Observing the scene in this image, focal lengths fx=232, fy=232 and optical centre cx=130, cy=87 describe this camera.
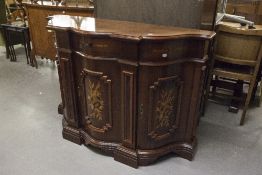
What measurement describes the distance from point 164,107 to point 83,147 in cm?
77

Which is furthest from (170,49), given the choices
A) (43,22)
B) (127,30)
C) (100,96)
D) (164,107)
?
(43,22)

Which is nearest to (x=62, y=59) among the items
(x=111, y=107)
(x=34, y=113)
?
(x=111, y=107)

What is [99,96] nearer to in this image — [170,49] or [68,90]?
[68,90]

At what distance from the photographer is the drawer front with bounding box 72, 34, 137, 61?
1.40 m

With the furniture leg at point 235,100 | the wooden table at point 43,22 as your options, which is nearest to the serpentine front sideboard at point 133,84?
the furniture leg at point 235,100

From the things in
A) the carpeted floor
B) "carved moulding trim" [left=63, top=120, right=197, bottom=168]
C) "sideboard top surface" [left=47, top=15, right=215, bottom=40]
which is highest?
"sideboard top surface" [left=47, top=15, right=215, bottom=40]

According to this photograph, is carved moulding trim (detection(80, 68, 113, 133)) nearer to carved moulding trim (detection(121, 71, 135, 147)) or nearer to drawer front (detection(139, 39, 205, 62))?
carved moulding trim (detection(121, 71, 135, 147))

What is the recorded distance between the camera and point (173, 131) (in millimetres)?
1698

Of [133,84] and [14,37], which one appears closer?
[133,84]

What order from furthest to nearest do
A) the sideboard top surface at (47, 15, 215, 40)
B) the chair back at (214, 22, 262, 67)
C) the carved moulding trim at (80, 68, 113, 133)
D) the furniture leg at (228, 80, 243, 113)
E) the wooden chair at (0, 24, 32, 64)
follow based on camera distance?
the wooden chair at (0, 24, 32, 64) → the furniture leg at (228, 80, 243, 113) → the chair back at (214, 22, 262, 67) → the carved moulding trim at (80, 68, 113, 133) → the sideboard top surface at (47, 15, 215, 40)

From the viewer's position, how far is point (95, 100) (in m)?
1.67

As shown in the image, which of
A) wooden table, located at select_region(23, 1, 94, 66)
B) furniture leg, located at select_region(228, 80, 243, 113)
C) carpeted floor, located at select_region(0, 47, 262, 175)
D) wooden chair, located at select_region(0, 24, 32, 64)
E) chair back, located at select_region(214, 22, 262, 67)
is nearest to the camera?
carpeted floor, located at select_region(0, 47, 262, 175)

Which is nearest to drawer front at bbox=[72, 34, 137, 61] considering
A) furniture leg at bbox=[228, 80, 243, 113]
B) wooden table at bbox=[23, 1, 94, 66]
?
wooden table at bbox=[23, 1, 94, 66]

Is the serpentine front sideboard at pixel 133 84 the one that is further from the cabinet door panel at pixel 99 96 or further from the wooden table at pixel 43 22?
the wooden table at pixel 43 22
